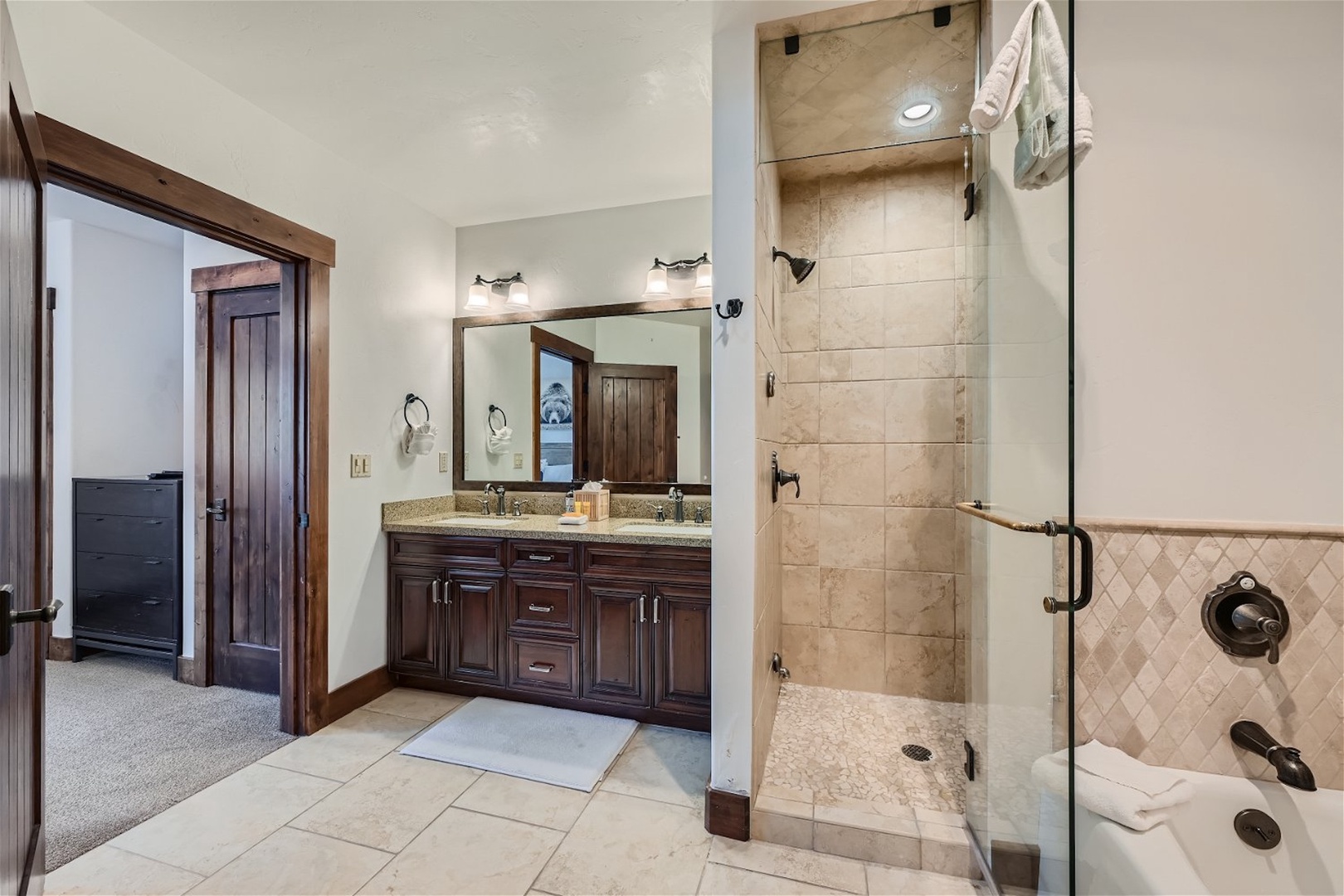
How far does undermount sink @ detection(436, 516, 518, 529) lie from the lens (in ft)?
8.97

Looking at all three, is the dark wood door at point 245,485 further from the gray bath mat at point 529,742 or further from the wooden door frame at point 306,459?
the gray bath mat at point 529,742

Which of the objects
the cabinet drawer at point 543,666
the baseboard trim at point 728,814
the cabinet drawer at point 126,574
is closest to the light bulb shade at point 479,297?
the cabinet drawer at point 543,666

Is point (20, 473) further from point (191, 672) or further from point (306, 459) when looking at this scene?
point (191, 672)

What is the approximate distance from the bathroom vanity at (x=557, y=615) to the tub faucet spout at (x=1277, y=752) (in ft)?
5.22

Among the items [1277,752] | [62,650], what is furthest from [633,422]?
[62,650]

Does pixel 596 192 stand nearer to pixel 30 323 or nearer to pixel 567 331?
pixel 567 331

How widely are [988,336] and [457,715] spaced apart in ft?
8.58

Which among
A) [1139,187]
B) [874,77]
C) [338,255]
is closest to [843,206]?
[874,77]

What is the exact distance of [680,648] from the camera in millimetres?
2330

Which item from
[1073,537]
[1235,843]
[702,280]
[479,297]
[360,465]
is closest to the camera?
[1073,537]

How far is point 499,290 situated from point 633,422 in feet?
3.90

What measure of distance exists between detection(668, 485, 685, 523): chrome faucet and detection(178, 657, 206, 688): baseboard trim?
2.62 m

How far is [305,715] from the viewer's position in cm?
229

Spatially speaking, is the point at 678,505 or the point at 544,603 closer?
the point at 544,603
